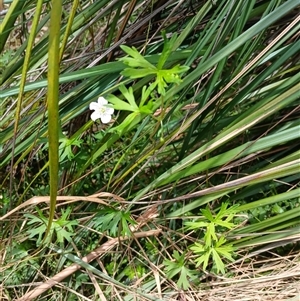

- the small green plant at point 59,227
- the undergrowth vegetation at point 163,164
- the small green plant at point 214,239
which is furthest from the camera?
the small green plant at point 59,227

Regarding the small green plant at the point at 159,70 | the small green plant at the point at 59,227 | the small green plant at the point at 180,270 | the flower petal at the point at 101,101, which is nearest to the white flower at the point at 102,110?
the flower petal at the point at 101,101

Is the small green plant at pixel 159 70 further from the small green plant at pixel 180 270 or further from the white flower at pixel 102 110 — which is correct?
the small green plant at pixel 180 270

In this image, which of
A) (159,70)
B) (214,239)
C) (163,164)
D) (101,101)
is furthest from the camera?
(163,164)

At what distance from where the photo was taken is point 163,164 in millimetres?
1427

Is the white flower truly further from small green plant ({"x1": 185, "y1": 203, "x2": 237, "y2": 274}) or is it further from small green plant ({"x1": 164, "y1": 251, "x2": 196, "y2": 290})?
small green plant ({"x1": 164, "y1": 251, "x2": 196, "y2": 290})

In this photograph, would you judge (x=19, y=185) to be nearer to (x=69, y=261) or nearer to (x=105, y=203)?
(x=69, y=261)

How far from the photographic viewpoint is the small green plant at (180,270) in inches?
51.0

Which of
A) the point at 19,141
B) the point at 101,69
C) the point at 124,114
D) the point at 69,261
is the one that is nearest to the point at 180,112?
the point at 124,114

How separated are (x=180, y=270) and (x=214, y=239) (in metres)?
0.15

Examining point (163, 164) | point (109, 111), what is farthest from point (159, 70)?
point (163, 164)

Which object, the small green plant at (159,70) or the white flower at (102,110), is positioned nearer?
the small green plant at (159,70)

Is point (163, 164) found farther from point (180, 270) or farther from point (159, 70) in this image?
point (159, 70)

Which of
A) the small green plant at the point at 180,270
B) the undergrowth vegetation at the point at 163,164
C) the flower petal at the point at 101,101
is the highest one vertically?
the flower petal at the point at 101,101

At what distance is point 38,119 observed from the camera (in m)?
1.23
